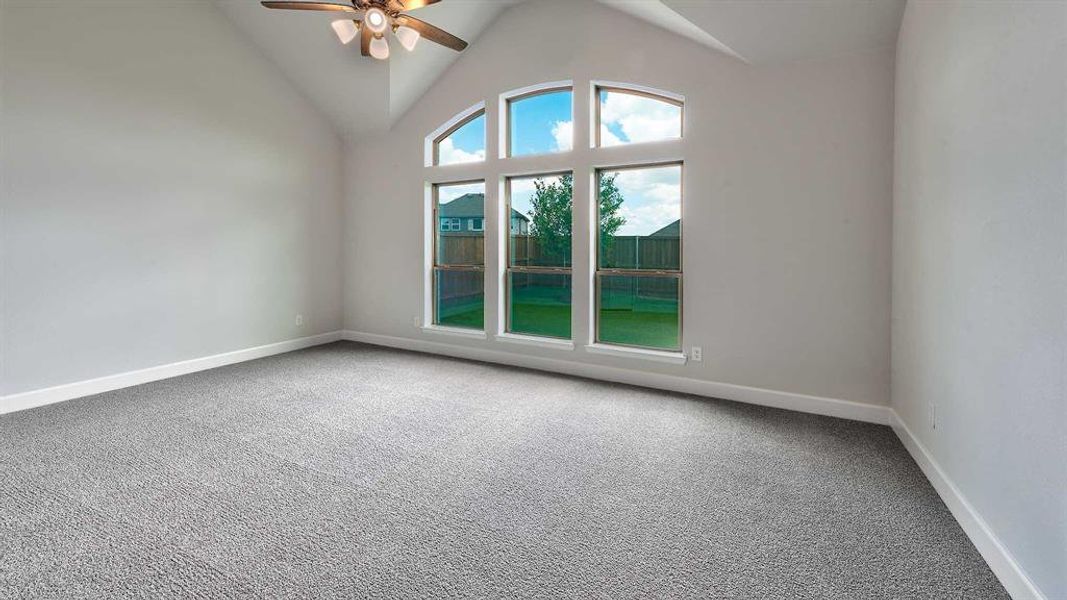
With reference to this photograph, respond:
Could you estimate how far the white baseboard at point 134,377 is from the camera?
3468mm

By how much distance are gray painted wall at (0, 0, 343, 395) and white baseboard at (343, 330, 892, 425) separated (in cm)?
177

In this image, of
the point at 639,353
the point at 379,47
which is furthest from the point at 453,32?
the point at 639,353

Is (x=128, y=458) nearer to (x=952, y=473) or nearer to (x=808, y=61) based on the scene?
(x=952, y=473)

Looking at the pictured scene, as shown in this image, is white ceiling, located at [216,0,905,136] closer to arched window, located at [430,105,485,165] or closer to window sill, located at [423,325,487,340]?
arched window, located at [430,105,485,165]

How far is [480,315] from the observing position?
5316mm

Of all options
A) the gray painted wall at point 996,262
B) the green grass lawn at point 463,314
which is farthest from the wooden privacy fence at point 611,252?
the gray painted wall at point 996,262

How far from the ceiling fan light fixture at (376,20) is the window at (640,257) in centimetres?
212

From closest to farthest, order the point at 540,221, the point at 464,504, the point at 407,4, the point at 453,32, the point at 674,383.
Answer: the point at 464,504, the point at 407,4, the point at 674,383, the point at 453,32, the point at 540,221

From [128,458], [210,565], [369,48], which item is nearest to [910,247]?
[210,565]

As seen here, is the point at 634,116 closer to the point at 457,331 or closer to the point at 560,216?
the point at 560,216

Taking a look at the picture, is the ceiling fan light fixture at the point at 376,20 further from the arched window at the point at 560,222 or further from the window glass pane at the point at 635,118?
the window glass pane at the point at 635,118

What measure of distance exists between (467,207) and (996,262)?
4.38 m

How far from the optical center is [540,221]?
484 cm

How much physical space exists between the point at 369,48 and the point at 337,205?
2.56 metres
